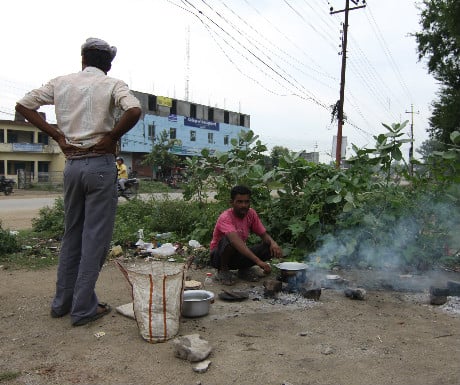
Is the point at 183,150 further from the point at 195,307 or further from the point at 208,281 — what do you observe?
the point at 195,307

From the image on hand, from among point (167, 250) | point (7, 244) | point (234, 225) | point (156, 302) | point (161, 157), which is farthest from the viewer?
point (161, 157)

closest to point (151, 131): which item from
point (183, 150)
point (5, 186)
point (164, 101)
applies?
point (164, 101)

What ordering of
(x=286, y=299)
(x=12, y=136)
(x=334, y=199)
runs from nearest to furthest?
(x=286, y=299), (x=334, y=199), (x=12, y=136)

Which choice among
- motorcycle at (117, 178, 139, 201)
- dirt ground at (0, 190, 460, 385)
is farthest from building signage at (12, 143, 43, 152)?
dirt ground at (0, 190, 460, 385)

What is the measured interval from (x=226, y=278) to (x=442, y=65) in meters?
19.0

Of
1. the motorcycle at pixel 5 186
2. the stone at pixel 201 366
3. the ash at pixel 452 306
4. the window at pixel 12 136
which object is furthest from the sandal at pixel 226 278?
the window at pixel 12 136

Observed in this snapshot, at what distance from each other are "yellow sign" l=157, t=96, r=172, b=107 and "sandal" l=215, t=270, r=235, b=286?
3750 cm

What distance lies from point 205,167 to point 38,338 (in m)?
3.84

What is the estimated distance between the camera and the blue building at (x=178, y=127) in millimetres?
37469

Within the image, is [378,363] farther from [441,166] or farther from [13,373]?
[441,166]

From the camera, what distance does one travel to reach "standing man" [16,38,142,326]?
286cm

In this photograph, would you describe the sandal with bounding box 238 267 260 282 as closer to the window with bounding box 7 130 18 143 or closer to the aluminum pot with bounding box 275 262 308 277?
the aluminum pot with bounding box 275 262 308 277

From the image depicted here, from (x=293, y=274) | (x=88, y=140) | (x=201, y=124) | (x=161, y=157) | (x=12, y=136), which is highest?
(x=201, y=124)

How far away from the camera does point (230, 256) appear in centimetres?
410
